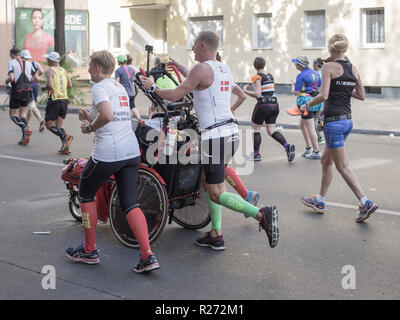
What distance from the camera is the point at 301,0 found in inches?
1025

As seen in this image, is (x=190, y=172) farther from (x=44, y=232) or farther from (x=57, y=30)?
(x=57, y=30)

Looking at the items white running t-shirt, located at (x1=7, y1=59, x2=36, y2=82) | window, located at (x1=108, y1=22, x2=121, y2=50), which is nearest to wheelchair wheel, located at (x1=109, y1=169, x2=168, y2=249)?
white running t-shirt, located at (x1=7, y1=59, x2=36, y2=82)

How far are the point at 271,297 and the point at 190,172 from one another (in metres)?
1.81

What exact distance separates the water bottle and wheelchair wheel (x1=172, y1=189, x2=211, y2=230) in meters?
0.70

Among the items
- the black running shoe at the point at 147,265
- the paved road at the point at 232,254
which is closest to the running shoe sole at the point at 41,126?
the paved road at the point at 232,254

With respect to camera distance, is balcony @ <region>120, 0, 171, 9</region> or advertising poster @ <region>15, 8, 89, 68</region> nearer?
balcony @ <region>120, 0, 171, 9</region>

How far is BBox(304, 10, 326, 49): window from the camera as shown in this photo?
25891 mm

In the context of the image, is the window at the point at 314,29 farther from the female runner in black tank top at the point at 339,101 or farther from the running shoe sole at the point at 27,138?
Answer: the female runner in black tank top at the point at 339,101

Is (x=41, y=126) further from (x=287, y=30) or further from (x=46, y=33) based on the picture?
(x=46, y=33)

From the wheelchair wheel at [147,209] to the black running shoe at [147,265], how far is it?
0.64 metres

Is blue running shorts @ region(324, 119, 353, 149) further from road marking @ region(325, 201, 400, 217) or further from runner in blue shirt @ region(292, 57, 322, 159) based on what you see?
runner in blue shirt @ region(292, 57, 322, 159)

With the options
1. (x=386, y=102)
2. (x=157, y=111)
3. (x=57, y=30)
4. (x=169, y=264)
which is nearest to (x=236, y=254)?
(x=169, y=264)

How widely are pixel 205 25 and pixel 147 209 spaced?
24.2 meters

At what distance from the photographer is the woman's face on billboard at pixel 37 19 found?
33.5m
